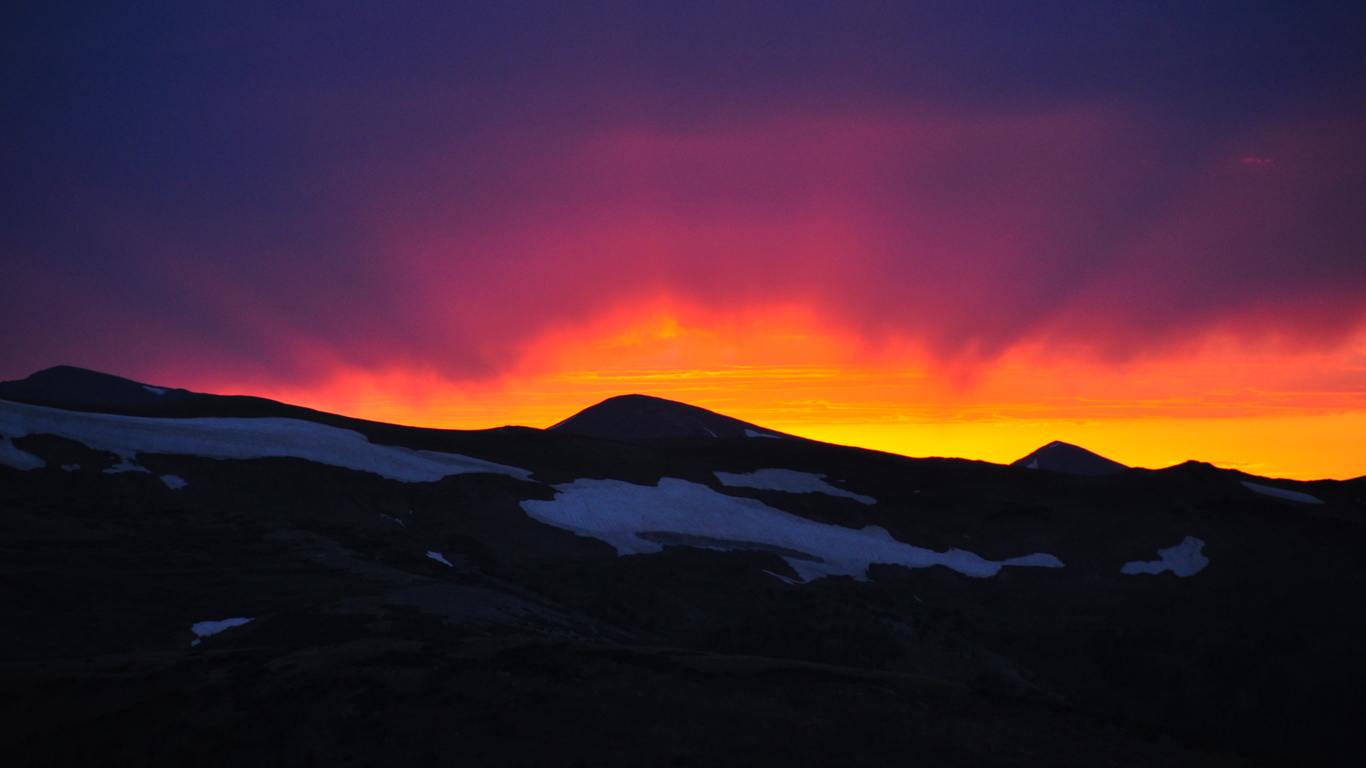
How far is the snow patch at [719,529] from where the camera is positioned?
2591 inches

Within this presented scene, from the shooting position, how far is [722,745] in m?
20.9

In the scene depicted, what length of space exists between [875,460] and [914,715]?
77636mm

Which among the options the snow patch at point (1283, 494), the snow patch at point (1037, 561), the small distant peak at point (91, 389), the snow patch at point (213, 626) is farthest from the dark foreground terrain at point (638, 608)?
the small distant peak at point (91, 389)

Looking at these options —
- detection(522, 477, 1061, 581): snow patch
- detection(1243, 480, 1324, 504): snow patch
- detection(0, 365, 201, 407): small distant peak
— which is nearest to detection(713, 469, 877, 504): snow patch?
detection(522, 477, 1061, 581): snow patch

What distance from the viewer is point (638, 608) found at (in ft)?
158

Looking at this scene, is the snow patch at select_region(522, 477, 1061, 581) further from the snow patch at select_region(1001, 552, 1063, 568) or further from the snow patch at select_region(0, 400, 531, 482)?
the snow patch at select_region(0, 400, 531, 482)

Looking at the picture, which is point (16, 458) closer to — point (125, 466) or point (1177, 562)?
point (125, 466)

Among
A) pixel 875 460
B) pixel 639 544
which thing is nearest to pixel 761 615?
pixel 639 544

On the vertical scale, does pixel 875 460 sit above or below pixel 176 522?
above

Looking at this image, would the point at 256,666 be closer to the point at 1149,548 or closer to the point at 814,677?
the point at 814,677

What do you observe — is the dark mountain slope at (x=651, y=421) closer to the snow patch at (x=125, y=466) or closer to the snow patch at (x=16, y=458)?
the snow patch at (x=125, y=466)

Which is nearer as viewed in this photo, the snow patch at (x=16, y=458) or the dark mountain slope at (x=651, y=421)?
the snow patch at (x=16, y=458)

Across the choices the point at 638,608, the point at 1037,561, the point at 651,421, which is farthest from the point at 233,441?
the point at 651,421

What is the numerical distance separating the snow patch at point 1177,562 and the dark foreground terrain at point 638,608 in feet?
0.83
